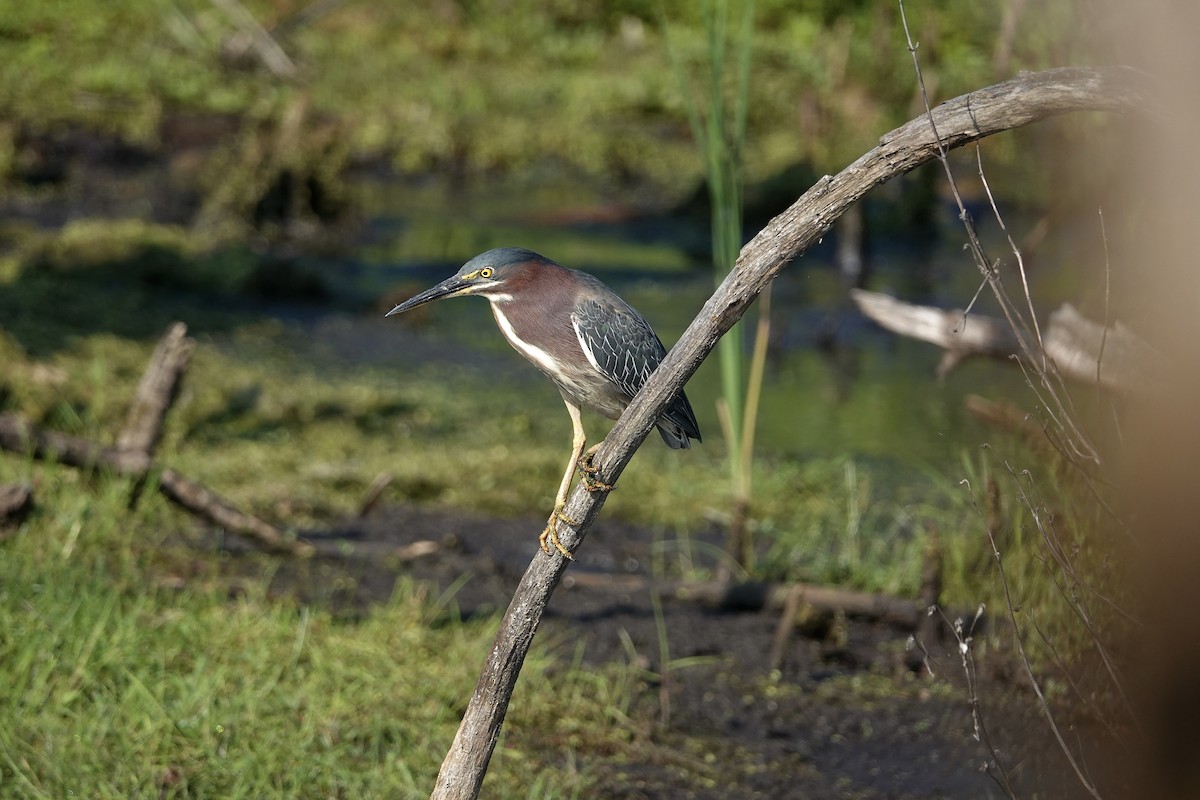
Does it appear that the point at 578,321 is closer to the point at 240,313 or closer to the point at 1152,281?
the point at 1152,281

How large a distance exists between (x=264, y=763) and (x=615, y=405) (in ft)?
3.98

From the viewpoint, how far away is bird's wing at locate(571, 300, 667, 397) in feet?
8.26

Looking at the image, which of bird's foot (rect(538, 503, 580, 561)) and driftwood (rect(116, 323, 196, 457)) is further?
driftwood (rect(116, 323, 196, 457))

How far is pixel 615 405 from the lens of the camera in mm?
2645

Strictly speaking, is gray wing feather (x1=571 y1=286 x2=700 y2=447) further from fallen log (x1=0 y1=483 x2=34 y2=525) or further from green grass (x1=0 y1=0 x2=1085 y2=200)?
green grass (x1=0 y1=0 x2=1085 y2=200)

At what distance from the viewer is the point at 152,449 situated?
447cm

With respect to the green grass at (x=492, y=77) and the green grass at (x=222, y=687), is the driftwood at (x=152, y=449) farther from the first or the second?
the green grass at (x=492, y=77)

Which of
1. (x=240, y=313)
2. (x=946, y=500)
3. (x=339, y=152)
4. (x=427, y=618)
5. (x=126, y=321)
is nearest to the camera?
(x=427, y=618)

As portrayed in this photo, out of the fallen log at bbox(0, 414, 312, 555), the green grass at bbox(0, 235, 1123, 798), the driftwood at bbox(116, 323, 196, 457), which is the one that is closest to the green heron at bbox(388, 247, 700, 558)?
the green grass at bbox(0, 235, 1123, 798)

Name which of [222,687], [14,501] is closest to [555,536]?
[222,687]

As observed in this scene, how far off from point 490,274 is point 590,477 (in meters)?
0.39

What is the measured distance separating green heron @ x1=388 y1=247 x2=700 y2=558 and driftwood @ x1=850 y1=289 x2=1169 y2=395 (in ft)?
2.73

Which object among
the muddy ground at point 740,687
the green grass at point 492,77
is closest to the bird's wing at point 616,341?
the muddy ground at point 740,687

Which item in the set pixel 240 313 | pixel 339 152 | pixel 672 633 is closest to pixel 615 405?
pixel 672 633
